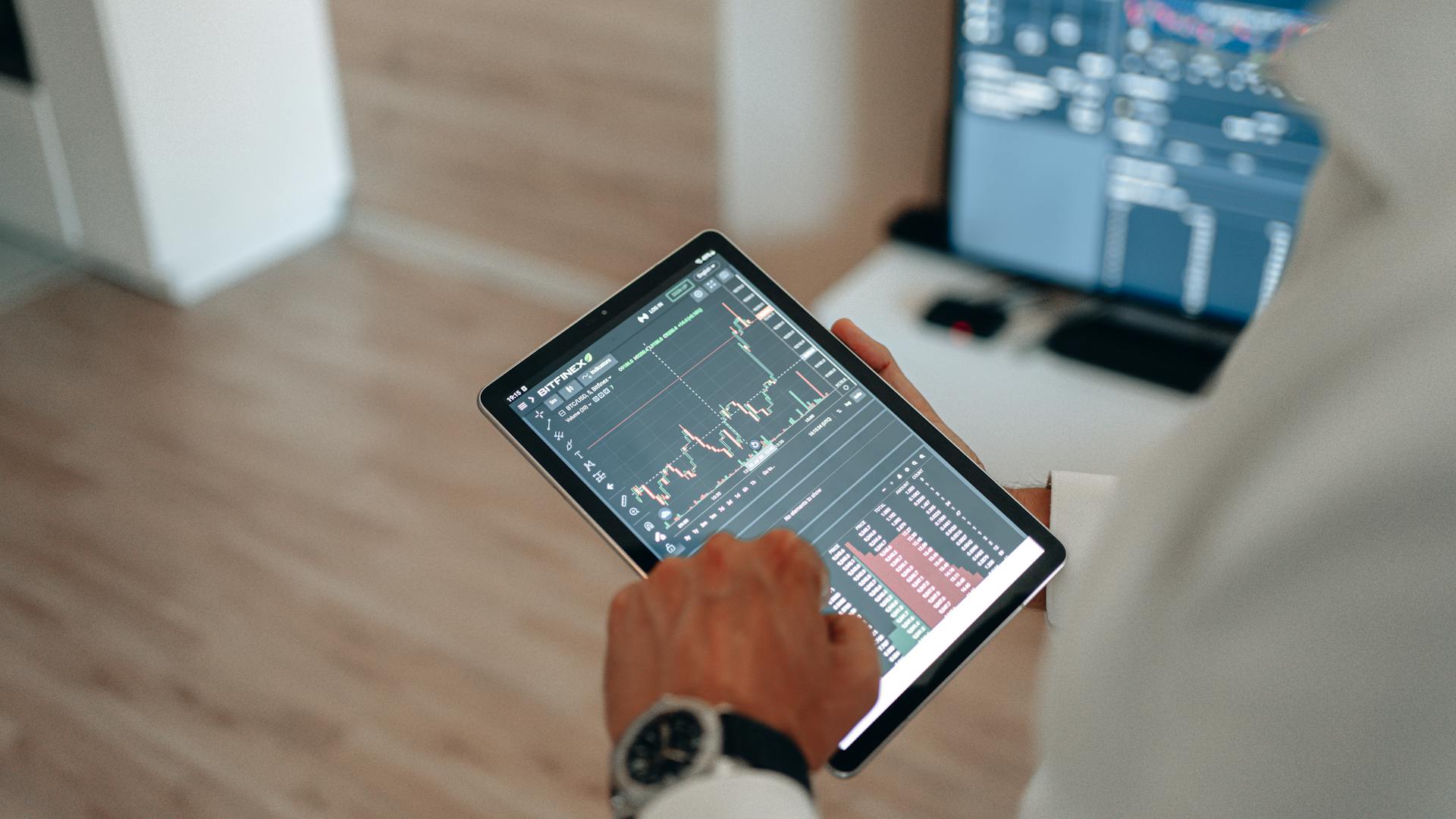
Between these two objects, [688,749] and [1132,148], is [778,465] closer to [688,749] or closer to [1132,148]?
[688,749]

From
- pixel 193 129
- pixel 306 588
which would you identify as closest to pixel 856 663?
pixel 306 588

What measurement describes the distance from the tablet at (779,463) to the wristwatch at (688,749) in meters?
0.18

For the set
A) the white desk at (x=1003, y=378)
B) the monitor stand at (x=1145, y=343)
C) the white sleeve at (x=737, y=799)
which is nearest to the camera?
the white sleeve at (x=737, y=799)

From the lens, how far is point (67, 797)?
1.60 meters

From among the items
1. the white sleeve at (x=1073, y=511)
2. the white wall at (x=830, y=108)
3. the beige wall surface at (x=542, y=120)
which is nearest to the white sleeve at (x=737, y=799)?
the white sleeve at (x=1073, y=511)

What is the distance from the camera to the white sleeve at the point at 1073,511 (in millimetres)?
831

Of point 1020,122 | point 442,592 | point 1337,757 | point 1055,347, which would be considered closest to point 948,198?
point 1020,122

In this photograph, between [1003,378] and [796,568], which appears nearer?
[796,568]

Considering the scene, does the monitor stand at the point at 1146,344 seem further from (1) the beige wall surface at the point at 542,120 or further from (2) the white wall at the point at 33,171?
(2) the white wall at the point at 33,171

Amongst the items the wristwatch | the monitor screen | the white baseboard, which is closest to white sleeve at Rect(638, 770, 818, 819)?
the wristwatch

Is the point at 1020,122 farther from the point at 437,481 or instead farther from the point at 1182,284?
the point at 437,481

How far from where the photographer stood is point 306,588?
1922 mm

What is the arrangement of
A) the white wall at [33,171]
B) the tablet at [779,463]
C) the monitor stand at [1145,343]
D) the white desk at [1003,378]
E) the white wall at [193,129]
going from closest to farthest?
the tablet at [779,463] → the white desk at [1003,378] → the monitor stand at [1145,343] → the white wall at [193,129] → the white wall at [33,171]

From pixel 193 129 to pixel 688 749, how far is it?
2245 millimetres
